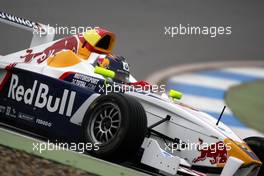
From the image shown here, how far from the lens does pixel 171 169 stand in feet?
19.2

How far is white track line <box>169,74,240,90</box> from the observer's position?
1067 centimetres

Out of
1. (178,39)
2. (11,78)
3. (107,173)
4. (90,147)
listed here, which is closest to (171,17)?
(178,39)

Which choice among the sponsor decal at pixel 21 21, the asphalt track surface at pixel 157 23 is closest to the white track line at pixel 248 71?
the asphalt track surface at pixel 157 23

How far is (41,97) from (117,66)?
1.12 m

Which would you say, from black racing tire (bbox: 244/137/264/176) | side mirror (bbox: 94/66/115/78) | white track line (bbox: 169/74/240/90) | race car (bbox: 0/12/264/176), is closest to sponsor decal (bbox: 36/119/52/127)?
race car (bbox: 0/12/264/176)

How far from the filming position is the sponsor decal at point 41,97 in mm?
6824

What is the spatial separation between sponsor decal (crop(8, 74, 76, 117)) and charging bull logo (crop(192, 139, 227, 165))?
153 cm

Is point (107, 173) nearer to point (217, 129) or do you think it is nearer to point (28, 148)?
point (28, 148)

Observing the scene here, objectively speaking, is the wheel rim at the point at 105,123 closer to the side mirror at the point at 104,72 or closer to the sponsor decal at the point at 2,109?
the side mirror at the point at 104,72

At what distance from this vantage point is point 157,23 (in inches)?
455

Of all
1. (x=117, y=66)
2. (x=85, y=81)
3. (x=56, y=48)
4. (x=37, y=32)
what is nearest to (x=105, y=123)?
(x=85, y=81)

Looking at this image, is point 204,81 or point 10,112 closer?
point 10,112

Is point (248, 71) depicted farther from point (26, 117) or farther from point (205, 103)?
point (26, 117)

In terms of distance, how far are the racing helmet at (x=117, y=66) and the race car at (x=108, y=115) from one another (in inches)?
0.5
